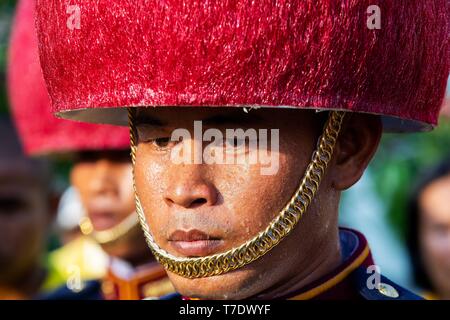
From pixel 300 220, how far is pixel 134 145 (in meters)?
0.55

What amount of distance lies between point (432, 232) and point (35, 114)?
2580 millimetres

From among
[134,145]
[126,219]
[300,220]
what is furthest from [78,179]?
[300,220]

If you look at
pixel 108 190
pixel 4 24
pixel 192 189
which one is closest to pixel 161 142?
pixel 192 189

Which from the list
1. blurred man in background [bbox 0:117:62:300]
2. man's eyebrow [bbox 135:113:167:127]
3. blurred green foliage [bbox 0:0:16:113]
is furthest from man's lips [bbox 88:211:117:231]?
blurred green foliage [bbox 0:0:16:113]

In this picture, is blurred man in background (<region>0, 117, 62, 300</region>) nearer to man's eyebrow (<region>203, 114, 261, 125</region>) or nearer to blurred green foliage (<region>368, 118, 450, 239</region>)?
blurred green foliage (<region>368, 118, 450, 239</region>)

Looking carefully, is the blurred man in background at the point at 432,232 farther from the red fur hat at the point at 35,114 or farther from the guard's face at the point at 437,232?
the red fur hat at the point at 35,114

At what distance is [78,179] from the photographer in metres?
5.38

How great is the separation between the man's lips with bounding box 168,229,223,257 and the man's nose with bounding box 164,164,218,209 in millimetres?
77

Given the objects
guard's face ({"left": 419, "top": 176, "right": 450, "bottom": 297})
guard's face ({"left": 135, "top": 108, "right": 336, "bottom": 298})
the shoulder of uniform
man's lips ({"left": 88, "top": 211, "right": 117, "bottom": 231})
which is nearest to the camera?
A: guard's face ({"left": 135, "top": 108, "right": 336, "bottom": 298})

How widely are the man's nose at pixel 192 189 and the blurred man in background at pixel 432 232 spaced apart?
3.85m

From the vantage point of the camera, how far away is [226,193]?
3.09 meters

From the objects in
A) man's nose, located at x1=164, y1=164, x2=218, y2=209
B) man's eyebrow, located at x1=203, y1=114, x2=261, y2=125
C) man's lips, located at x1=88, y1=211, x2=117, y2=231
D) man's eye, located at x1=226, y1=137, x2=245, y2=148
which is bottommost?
→ man's lips, located at x1=88, y1=211, x2=117, y2=231

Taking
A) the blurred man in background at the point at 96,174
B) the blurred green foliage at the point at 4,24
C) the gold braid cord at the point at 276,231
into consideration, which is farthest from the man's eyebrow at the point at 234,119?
the blurred green foliage at the point at 4,24

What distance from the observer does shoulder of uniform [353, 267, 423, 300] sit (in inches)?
133
